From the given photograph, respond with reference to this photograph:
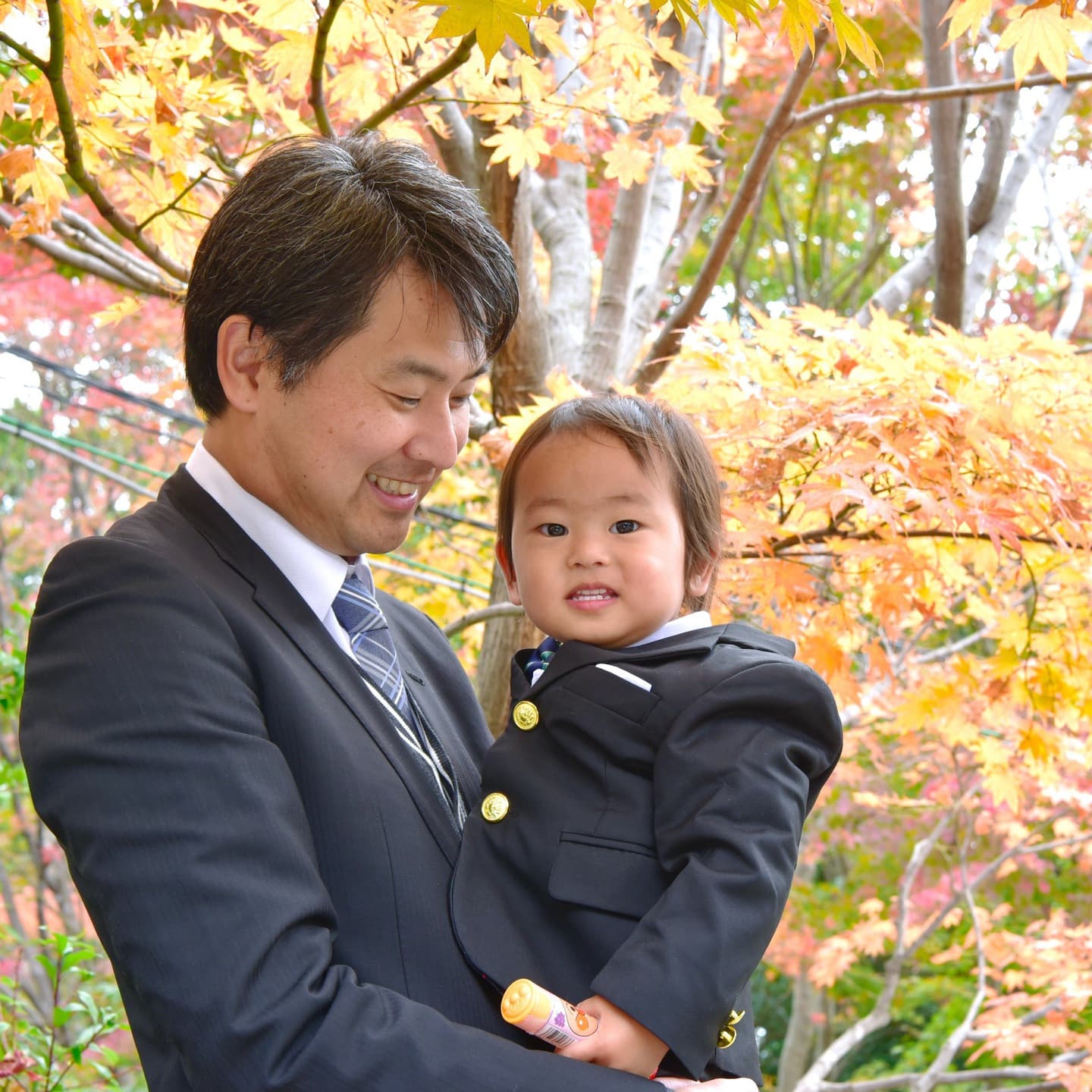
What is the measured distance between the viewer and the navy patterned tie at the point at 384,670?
1.61m

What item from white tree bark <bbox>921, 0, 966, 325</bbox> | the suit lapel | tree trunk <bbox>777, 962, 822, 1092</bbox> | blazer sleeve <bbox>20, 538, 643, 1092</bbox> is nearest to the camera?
blazer sleeve <bbox>20, 538, 643, 1092</bbox>

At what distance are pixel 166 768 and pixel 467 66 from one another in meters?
2.22

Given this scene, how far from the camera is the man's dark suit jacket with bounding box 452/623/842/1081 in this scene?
136cm

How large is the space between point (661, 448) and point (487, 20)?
65cm

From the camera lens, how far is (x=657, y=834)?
1.48 meters

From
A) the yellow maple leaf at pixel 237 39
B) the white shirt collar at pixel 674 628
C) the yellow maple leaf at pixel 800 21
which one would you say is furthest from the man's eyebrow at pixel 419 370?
the yellow maple leaf at pixel 237 39

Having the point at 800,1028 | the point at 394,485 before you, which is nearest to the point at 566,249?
the point at 394,485

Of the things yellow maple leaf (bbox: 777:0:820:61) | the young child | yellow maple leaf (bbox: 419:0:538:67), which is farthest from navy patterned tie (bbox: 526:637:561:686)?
yellow maple leaf (bbox: 777:0:820:61)

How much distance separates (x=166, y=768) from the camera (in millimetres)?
1172

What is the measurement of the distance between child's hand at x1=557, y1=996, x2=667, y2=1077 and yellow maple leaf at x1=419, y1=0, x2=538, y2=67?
122 cm

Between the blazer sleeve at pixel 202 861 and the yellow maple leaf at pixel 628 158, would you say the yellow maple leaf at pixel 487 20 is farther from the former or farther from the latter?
the yellow maple leaf at pixel 628 158

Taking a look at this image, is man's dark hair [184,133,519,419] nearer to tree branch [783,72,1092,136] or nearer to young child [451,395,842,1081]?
young child [451,395,842,1081]

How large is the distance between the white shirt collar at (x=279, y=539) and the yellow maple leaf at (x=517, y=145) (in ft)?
5.09

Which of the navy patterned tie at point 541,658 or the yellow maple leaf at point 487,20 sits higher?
the yellow maple leaf at point 487,20
